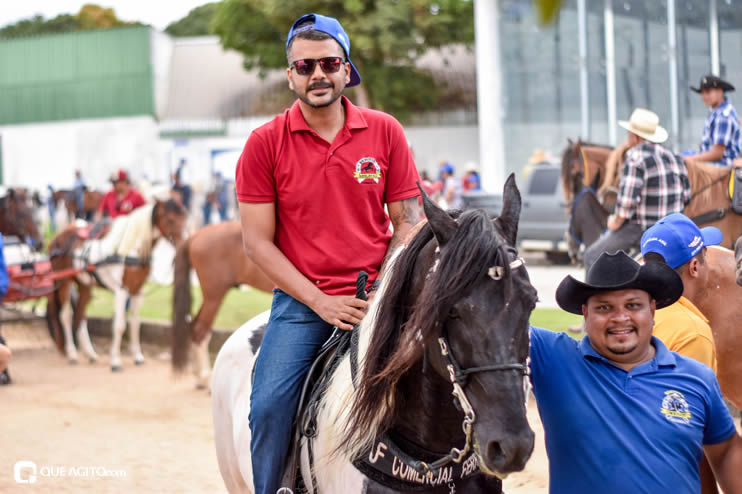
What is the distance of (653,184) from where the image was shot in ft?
23.9

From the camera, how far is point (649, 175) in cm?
727

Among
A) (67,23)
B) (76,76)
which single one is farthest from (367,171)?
(67,23)

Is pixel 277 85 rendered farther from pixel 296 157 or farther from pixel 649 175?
pixel 296 157

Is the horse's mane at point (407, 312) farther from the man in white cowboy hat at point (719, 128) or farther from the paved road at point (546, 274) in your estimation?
the paved road at point (546, 274)

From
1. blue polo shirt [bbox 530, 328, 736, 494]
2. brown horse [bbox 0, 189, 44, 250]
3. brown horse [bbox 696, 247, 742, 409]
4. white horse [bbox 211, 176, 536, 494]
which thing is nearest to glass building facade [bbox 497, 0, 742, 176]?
brown horse [bbox 0, 189, 44, 250]

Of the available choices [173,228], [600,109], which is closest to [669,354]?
[173,228]

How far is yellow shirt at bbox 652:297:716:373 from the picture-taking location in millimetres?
3021

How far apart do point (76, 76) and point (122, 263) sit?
3090 centimetres

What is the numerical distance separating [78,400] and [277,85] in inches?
1173

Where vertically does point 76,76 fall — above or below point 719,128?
above

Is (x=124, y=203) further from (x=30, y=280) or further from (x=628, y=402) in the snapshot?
(x=628, y=402)

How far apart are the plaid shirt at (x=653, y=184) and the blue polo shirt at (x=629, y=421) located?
491 centimetres

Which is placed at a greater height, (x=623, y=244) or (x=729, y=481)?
(x=623, y=244)

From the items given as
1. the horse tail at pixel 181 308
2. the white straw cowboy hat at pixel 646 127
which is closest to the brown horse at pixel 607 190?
the white straw cowboy hat at pixel 646 127
